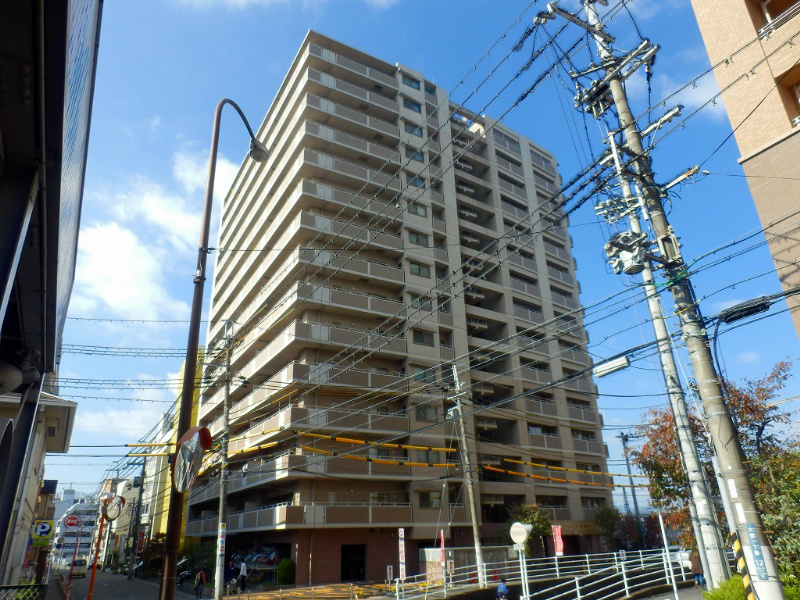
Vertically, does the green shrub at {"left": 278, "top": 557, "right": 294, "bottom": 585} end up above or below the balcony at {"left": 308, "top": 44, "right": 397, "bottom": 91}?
below

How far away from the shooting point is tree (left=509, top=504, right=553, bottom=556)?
106ft

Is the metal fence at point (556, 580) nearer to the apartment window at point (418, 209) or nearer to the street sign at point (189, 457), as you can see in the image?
the street sign at point (189, 457)

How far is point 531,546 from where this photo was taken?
107ft

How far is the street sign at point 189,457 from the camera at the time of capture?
23.6ft

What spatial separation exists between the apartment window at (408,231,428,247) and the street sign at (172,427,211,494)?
3239 centimetres

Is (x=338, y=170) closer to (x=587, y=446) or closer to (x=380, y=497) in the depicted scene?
(x=380, y=497)

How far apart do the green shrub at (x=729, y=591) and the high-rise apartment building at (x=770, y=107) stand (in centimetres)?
613

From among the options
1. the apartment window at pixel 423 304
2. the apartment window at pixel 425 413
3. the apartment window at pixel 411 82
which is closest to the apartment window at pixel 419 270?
the apartment window at pixel 423 304

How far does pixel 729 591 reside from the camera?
11.0 m

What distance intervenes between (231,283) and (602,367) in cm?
4260

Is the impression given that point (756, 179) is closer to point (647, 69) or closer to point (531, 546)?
point (647, 69)

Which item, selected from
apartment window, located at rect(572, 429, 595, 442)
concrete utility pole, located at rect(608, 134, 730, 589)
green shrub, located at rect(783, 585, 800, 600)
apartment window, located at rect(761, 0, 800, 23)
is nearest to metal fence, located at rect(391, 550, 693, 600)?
concrete utility pole, located at rect(608, 134, 730, 589)

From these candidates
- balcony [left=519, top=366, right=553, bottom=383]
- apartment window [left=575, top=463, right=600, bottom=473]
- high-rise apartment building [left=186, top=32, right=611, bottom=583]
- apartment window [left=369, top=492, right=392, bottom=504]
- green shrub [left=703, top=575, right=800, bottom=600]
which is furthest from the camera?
apartment window [left=575, top=463, right=600, bottom=473]

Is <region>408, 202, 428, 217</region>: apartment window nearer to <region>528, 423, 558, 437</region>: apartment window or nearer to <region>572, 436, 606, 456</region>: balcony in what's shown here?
<region>528, 423, 558, 437</region>: apartment window
